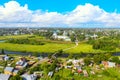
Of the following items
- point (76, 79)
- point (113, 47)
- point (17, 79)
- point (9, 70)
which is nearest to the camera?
point (17, 79)

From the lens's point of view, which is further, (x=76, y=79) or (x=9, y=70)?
(x=9, y=70)

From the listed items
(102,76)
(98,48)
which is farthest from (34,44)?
(102,76)

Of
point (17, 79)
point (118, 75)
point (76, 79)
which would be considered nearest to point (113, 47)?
point (118, 75)

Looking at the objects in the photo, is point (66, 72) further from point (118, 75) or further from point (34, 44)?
point (34, 44)

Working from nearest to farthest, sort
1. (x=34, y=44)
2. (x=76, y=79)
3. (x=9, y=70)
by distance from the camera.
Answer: (x=76, y=79) → (x=9, y=70) → (x=34, y=44)

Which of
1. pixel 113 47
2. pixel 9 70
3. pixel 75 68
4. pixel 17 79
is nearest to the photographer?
pixel 17 79

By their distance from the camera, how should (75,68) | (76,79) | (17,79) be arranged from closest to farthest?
(17,79), (76,79), (75,68)

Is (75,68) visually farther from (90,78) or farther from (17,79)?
(17,79)

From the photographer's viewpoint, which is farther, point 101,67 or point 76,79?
point 101,67
